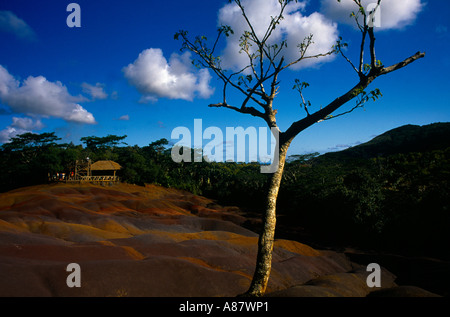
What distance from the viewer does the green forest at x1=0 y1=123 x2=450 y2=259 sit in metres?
17.0

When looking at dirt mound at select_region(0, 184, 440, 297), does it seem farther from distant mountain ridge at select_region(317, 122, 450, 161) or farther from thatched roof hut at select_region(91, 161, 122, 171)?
distant mountain ridge at select_region(317, 122, 450, 161)

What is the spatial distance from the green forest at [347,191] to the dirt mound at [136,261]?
18.8 feet

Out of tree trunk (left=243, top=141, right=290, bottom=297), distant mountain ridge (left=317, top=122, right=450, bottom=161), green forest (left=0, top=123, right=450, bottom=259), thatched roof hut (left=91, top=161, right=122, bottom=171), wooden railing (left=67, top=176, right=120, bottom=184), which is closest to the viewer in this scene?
tree trunk (left=243, top=141, right=290, bottom=297)

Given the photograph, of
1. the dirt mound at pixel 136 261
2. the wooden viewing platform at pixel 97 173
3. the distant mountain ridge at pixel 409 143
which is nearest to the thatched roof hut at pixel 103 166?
the wooden viewing platform at pixel 97 173

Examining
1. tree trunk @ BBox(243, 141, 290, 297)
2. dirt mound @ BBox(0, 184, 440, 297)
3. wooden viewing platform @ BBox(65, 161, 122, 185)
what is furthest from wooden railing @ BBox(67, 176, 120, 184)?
tree trunk @ BBox(243, 141, 290, 297)

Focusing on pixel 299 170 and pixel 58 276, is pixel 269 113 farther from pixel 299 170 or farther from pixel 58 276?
pixel 299 170

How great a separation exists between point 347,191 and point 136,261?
17848mm

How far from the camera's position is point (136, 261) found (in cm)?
777

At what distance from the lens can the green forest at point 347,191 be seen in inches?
667

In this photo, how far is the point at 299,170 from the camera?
3478 centimetres

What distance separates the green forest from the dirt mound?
5745 mm

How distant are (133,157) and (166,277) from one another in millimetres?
39124

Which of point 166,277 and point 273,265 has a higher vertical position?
point 166,277
